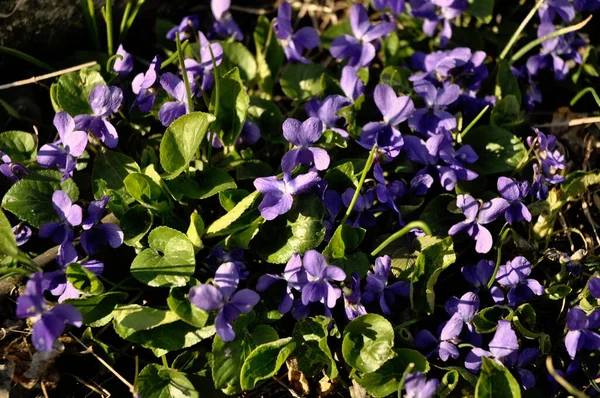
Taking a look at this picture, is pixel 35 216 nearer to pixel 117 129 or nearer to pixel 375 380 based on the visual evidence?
pixel 117 129

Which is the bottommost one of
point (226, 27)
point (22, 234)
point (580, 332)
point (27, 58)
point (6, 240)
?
point (580, 332)

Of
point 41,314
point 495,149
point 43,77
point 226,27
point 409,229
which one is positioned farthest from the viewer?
point 226,27

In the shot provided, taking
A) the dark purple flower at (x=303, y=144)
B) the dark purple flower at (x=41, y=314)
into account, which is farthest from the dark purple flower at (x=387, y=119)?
the dark purple flower at (x=41, y=314)

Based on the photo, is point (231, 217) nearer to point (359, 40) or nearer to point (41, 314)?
point (41, 314)

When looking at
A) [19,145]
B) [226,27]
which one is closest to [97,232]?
[19,145]

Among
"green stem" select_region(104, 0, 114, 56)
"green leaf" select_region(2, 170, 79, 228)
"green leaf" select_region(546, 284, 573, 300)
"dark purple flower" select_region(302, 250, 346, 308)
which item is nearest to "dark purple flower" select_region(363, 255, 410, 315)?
"dark purple flower" select_region(302, 250, 346, 308)

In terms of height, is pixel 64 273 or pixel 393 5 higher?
pixel 393 5
